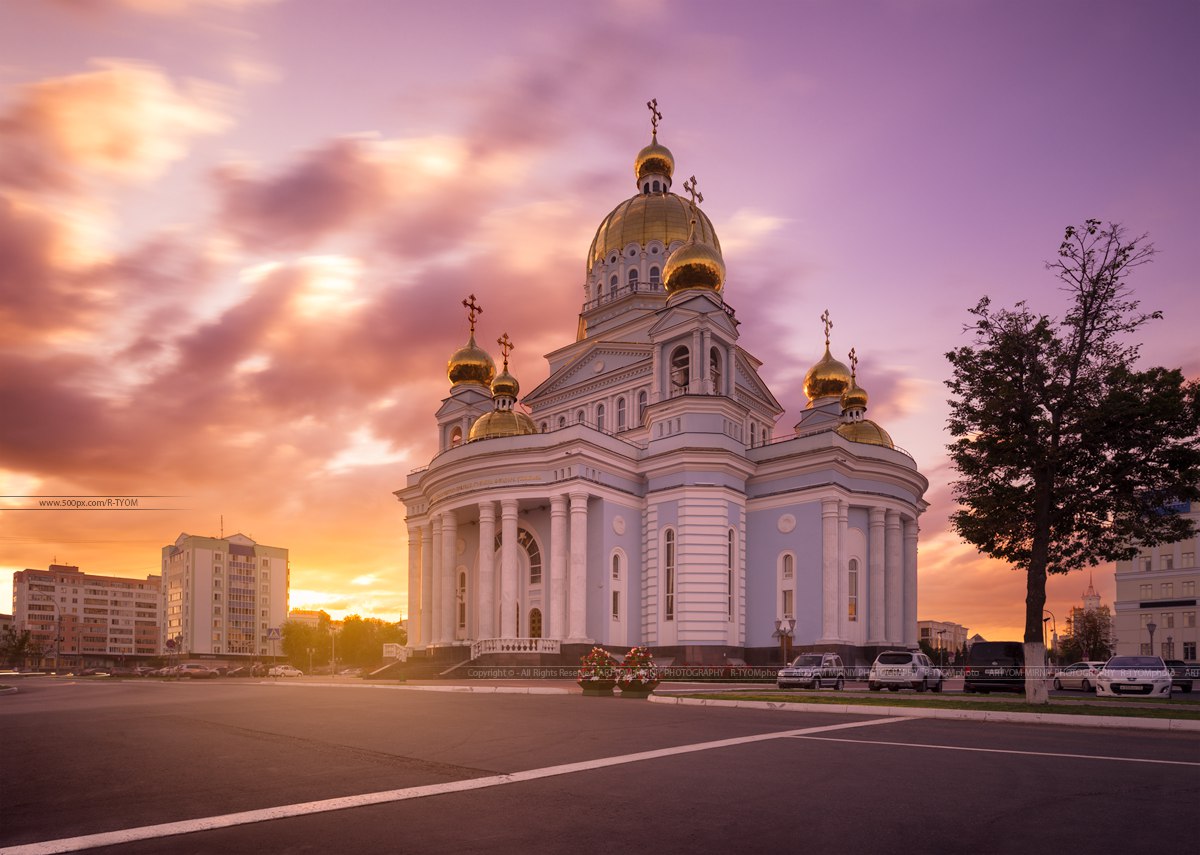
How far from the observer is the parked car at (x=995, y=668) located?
Result: 105 feet

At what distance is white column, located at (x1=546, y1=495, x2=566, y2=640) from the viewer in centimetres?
4306

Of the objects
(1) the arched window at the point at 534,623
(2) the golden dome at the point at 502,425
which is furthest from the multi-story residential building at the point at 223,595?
(1) the arched window at the point at 534,623

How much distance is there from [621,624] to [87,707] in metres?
25.7

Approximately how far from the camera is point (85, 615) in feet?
598

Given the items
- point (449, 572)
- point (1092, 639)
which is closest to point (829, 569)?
point (449, 572)

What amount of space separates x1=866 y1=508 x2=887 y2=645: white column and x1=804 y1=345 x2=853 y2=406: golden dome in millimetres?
13901

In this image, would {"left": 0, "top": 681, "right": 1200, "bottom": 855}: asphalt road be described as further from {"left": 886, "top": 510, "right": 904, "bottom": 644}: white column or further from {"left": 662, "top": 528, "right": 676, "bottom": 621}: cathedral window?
{"left": 886, "top": 510, "right": 904, "bottom": 644}: white column

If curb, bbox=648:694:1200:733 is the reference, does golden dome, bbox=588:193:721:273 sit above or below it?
above

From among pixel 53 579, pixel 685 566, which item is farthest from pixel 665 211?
pixel 53 579

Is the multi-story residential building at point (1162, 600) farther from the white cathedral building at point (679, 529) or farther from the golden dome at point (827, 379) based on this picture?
the white cathedral building at point (679, 529)

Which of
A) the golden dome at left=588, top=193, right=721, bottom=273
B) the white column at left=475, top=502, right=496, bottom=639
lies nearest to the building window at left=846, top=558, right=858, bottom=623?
the white column at left=475, top=502, right=496, bottom=639

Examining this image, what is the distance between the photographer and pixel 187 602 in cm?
14700

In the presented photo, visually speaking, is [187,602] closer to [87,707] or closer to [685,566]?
[685,566]

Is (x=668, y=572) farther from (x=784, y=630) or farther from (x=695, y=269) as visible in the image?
(x=695, y=269)
